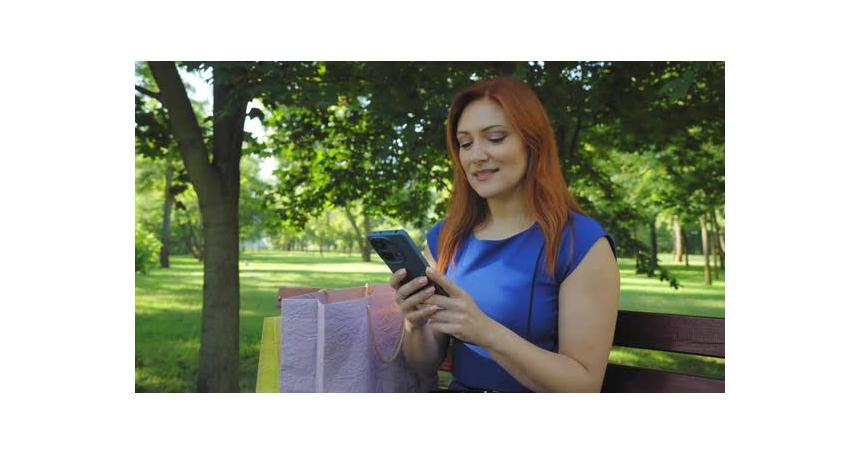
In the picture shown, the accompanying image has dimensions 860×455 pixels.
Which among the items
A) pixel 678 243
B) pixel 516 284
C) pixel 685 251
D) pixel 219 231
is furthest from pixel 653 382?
pixel 678 243

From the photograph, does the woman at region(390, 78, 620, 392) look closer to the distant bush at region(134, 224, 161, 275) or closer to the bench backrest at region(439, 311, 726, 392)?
the bench backrest at region(439, 311, 726, 392)

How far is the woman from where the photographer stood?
4.71ft

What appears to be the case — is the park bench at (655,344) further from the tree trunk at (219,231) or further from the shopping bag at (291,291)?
the tree trunk at (219,231)

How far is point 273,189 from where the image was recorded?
16.0 feet

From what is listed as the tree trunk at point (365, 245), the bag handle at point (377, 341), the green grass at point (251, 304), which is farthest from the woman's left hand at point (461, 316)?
the tree trunk at point (365, 245)

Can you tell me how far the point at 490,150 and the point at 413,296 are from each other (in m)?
0.44

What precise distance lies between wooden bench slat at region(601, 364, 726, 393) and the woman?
0.30 m

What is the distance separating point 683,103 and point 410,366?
2.96 m

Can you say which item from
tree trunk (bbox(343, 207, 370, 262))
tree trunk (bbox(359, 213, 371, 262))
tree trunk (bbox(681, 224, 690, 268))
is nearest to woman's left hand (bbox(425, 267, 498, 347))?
tree trunk (bbox(359, 213, 371, 262))

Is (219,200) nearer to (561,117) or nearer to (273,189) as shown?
(273,189)

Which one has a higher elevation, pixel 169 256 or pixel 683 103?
pixel 683 103
